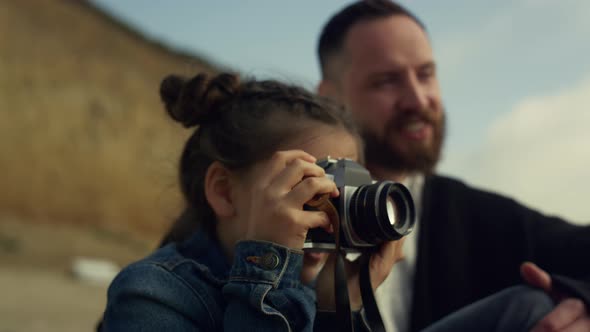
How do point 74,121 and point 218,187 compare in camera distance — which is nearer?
point 218,187

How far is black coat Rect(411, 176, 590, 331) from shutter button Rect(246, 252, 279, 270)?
111 centimetres

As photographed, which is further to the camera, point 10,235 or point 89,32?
point 89,32

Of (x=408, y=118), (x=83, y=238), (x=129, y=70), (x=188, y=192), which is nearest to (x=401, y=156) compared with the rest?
(x=408, y=118)

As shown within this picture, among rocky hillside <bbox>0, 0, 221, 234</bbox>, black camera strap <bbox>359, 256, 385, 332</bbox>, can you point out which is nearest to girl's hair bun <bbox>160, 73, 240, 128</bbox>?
black camera strap <bbox>359, 256, 385, 332</bbox>

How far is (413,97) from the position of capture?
105 inches

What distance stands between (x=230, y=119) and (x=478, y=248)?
1.30 m

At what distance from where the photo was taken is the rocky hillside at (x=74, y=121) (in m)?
13.0

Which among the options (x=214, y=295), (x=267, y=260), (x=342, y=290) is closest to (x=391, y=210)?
(x=342, y=290)

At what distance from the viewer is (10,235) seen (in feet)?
35.1

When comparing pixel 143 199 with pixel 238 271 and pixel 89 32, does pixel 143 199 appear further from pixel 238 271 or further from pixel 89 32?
pixel 238 271

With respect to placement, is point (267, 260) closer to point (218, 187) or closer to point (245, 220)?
point (245, 220)

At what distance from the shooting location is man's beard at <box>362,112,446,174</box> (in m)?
2.68

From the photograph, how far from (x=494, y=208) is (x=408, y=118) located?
0.52 meters

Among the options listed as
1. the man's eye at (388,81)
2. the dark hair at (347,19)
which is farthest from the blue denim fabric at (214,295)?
the dark hair at (347,19)
